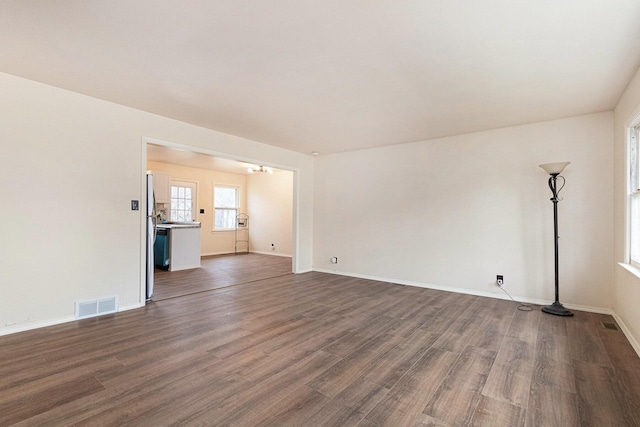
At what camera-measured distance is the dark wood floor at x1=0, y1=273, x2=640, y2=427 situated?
1.74 m

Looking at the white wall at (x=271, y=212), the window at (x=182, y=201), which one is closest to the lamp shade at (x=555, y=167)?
the white wall at (x=271, y=212)

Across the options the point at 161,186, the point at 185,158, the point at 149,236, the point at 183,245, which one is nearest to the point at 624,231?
the point at 149,236

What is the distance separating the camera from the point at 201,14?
1943 millimetres

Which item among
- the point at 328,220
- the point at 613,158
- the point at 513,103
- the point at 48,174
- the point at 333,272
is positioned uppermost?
the point at 513,103

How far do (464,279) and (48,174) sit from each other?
5502mm

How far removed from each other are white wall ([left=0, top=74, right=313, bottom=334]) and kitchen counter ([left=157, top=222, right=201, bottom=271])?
2.79 meters

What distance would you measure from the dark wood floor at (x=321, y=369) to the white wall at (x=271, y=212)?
5.18m

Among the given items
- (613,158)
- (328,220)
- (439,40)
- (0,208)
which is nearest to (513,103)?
(613,158)

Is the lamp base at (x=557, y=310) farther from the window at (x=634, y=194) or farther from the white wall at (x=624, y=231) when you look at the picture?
the window at (x=634, y=194)

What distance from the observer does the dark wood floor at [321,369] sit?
1.74 meters

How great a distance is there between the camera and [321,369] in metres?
2.26

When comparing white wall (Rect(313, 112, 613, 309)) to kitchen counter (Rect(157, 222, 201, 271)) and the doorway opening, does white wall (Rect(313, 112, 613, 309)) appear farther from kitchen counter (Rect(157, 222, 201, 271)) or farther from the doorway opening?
kitchen counter (Rect(157, 222, 201, 271))

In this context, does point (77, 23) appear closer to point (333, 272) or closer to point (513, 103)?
point (513, 103)

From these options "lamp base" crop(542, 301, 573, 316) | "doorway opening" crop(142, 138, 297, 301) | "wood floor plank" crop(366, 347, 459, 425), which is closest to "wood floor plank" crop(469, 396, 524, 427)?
"wood floor plank" crop(366, 347, 459, 425)
